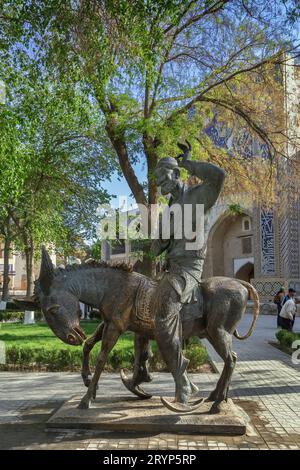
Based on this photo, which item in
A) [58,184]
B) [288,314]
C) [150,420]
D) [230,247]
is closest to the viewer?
[150,420]

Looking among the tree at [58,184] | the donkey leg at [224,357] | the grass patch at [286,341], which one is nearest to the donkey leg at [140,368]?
the donkey leg at [224,357]

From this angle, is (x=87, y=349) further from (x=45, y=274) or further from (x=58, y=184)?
(x=58, y=184)

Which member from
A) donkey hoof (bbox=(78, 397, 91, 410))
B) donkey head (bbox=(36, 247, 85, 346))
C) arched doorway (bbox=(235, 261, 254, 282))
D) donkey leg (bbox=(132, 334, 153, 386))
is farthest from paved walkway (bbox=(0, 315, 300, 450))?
arched doorway (bbox=(235, 261, 254, 282))

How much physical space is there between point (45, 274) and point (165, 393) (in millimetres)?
3212

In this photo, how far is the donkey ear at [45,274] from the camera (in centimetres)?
522

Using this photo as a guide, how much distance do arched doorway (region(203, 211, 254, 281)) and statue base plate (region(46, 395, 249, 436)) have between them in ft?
A: 95.3

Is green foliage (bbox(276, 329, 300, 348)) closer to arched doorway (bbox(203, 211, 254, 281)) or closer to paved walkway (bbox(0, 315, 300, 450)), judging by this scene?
paved walkway (bbox(0, 315, 300, 450))

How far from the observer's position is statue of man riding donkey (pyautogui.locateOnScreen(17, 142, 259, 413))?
5.12 meters

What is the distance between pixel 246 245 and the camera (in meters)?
34.6

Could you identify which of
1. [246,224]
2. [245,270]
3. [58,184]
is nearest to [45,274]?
[58,184]

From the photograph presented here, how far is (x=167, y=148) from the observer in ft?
37.4

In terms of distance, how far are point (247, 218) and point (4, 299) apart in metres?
17.7

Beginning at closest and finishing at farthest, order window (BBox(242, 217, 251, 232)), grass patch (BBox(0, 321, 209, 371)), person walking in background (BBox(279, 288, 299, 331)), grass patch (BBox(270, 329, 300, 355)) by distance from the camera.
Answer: grass patch (BBox(0, 321, 209, 371)) < grass patch (BBox(270, 329, 300, 355)) < person walking in background (BBox(279, 288, 299, 331)) < window (BBox(242, 217, 251, 232))
